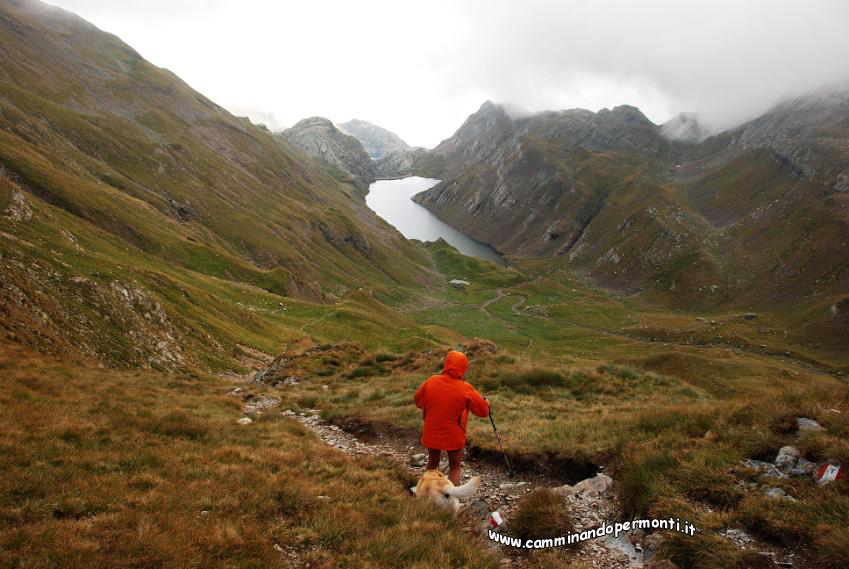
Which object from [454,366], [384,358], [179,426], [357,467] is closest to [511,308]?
[384,358]

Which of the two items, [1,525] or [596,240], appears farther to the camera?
[596,240]

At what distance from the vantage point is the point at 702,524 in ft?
27.3

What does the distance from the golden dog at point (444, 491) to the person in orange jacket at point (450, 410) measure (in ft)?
2.22

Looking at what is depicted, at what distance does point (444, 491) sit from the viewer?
33.8 ft

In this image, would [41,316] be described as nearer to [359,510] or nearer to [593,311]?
[359,510]

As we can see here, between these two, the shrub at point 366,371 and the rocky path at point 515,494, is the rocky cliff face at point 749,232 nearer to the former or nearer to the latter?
the shrub at point 366,371

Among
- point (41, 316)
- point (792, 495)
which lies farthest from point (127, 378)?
point (792, 495)

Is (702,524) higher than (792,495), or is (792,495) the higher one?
(792,495)

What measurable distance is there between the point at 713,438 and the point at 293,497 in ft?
34.7

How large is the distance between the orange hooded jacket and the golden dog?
2.69ft

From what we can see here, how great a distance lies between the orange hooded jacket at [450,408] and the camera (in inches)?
Result: 432

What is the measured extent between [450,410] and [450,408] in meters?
0.05

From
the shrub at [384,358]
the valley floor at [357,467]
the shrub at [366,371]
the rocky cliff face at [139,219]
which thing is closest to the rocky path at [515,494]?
the valley floor at [357,467]

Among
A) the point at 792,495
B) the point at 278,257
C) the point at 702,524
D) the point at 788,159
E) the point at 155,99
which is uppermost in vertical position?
the point at 788,159
